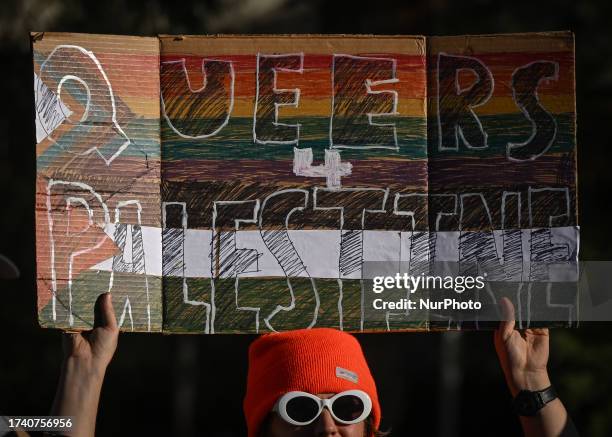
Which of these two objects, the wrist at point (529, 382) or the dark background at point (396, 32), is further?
the dark background at point (396, 32)

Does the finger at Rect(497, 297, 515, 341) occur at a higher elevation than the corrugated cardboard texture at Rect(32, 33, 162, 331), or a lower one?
lower

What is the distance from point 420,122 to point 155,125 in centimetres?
78

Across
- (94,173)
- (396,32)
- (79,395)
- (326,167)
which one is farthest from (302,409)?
(396,32)

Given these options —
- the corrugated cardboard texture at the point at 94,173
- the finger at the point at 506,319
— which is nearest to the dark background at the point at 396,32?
the finger at the point at 506,319

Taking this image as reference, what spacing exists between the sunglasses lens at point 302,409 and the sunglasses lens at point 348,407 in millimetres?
58

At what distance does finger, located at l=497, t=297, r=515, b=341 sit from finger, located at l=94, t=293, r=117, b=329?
1.11 m

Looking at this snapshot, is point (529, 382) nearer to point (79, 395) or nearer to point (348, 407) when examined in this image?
point (348, 407)

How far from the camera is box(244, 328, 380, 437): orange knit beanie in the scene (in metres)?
3.33

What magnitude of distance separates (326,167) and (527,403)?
883 mm

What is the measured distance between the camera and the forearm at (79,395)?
10.5ft

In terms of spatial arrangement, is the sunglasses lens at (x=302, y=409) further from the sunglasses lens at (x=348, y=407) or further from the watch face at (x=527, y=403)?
the watch face at (x=527, y=403)

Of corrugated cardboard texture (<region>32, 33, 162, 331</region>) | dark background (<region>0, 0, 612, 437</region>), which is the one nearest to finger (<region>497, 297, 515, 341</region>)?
corrugated cardboard texture (<region>32, 33, 162, 331</region>)

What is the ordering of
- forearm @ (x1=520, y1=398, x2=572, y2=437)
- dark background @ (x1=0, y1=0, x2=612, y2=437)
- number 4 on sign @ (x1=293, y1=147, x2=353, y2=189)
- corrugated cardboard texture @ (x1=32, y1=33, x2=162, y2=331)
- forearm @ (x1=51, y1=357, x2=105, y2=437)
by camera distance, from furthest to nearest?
dark background @ (x1=0, y1=0, x2=612, y2=437) → number 4 on sign @ (x1=293, y1=147, x2=353, y2=189) → corrugated cardboard texture @ (x1=32, y1=33, x2=162, y2=331) → forearm @ (x1=520, y1=398, x2=572, y2=437) → forearm @ (x1=51, y1=357, x2=105, y2=437)

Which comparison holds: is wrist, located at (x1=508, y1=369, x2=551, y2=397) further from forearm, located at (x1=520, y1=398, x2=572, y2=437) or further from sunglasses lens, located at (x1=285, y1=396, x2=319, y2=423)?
sunglasses lens, located at (x1=285, y1=396, x2=319, y2=423)
